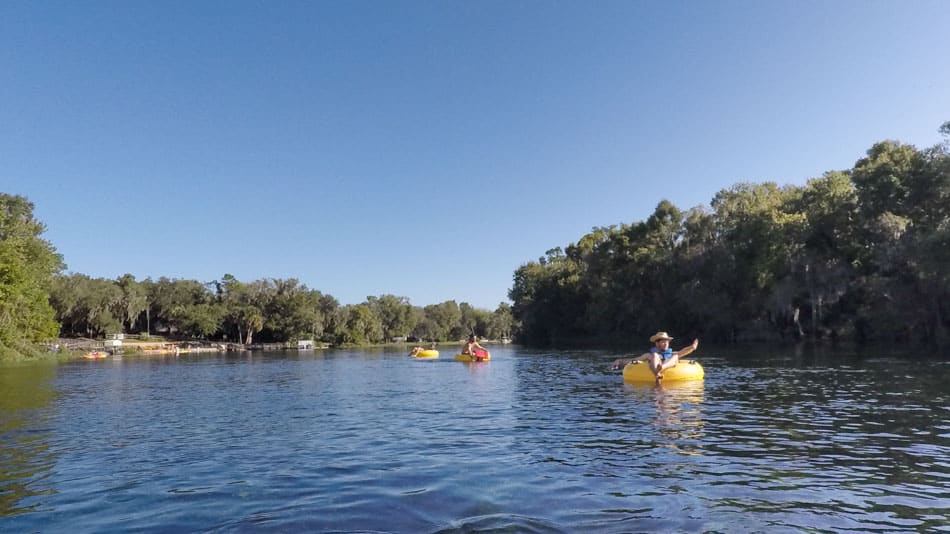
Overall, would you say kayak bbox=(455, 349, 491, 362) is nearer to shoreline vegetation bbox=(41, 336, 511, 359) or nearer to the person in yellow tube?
the person in yellow tube

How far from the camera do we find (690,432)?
447 inches

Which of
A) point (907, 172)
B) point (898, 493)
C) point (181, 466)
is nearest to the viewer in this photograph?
point (898, 493)

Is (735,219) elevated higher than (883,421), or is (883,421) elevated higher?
(735,219)

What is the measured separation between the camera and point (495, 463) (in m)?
9.13

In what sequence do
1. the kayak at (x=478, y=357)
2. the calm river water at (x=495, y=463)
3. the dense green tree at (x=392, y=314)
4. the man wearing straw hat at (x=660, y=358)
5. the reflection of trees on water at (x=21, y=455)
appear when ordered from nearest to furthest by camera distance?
the calm river water at (x=495, y=463)
the reflection of trees on water at (x=21, y=455)
the man wearing straw hat at (x=660, y=358)
the kayak at (x=478, y=357)
the dense green tree at (x=392, y=314)

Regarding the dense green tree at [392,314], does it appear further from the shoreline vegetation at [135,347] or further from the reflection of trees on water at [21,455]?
the reflection of trees on water at [21,455]

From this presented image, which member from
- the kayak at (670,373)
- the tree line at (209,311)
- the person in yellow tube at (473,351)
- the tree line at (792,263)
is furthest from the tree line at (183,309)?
the kayak at (670,373)

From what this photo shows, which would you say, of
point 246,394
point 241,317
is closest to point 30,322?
point 241,317

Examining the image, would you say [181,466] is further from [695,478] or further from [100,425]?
[695,478]

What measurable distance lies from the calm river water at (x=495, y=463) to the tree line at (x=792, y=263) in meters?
34.3

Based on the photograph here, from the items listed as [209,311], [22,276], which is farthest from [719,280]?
[209,311]

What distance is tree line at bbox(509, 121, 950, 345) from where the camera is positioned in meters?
45.8

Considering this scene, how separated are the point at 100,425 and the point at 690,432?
12.9 m

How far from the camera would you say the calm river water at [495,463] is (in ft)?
21.2
